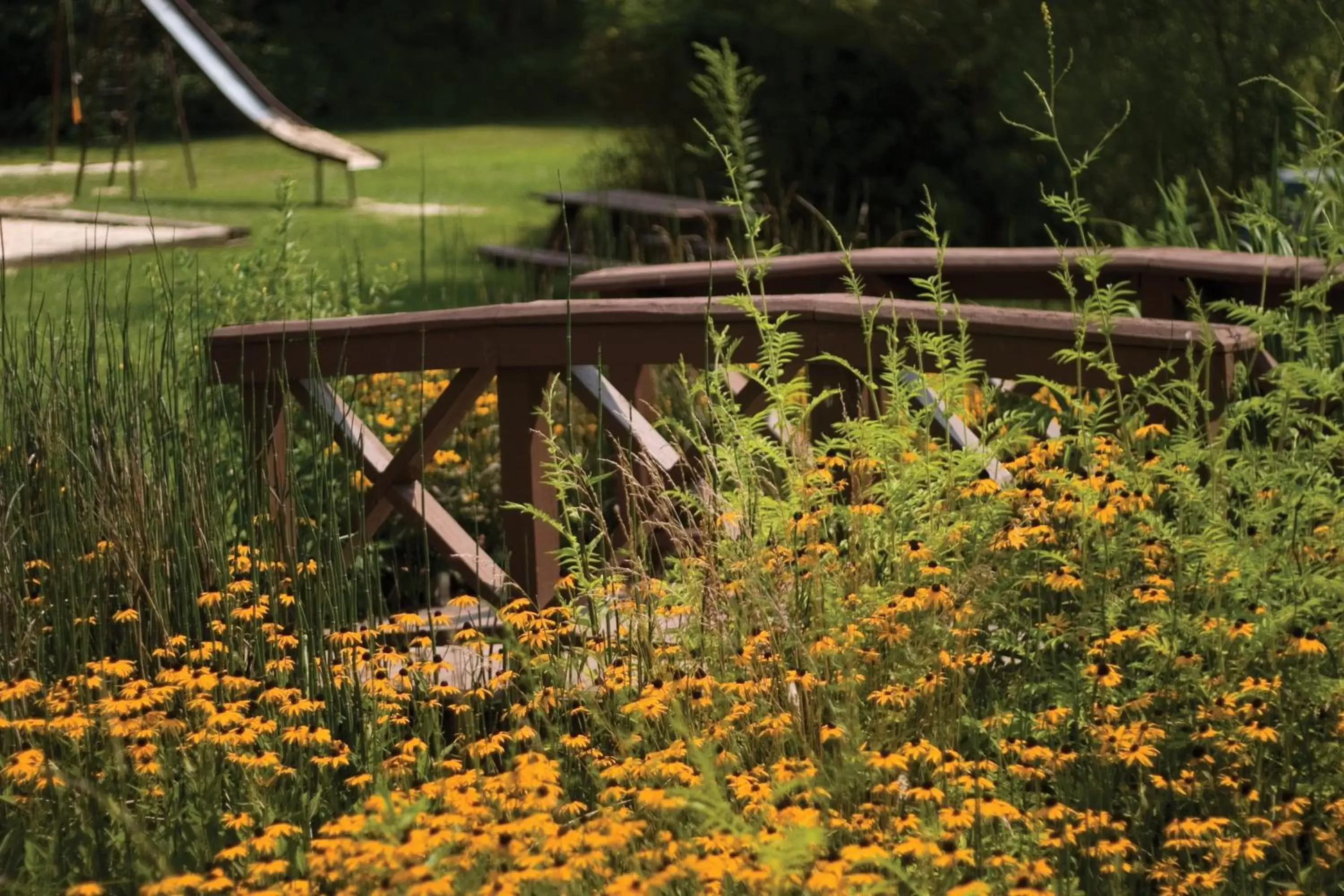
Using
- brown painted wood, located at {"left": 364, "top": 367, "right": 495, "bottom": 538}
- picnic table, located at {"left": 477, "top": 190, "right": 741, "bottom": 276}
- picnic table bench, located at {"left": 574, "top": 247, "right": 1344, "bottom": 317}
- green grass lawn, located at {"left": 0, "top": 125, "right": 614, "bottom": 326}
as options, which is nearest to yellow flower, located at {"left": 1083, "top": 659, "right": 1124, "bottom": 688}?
picnic table bench, located at {"left": 574, "top": 247, "right": 1344, "bottom": 317}

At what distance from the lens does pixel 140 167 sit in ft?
55.7

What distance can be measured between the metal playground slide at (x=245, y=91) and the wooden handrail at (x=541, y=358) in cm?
898

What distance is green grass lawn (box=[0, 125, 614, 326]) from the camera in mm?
8914

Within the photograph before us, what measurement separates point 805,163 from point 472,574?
22.8 feet

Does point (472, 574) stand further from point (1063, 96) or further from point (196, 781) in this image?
point (1063, 96)

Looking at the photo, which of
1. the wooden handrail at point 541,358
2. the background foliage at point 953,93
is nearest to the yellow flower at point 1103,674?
the wooden handrail at point 541,358

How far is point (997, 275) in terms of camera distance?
5.16 metres

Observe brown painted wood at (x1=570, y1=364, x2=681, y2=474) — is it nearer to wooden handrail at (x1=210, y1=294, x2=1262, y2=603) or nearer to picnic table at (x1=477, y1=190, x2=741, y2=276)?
wooden handrail at (x1=210, y1=294, x2=1262, y2=603)

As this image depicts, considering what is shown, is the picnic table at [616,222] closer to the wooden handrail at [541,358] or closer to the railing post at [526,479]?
the wooden handrail at [541,358]

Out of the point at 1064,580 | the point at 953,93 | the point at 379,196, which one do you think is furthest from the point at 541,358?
the point at 379,196

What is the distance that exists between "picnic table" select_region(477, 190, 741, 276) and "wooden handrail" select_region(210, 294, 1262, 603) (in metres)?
4.02

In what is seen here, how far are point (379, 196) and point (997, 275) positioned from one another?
32.1 feet

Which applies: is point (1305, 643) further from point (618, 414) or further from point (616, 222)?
point (616, 222)

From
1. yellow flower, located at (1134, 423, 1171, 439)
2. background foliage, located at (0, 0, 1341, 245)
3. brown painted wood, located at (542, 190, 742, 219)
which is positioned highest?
background foliage, located at (0, 0, 1341, 245)
